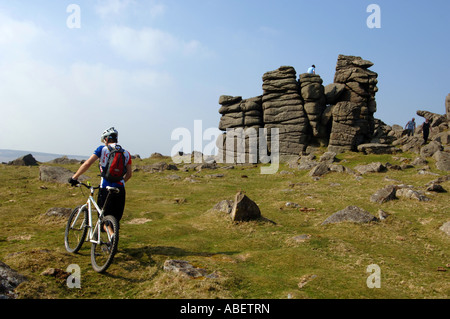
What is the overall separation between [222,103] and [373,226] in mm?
54558

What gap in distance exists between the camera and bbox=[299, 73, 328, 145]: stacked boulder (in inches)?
2430

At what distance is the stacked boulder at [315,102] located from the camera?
61.7 m

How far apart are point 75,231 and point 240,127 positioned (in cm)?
5499

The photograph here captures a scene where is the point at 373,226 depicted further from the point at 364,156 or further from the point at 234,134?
the point at 234,134

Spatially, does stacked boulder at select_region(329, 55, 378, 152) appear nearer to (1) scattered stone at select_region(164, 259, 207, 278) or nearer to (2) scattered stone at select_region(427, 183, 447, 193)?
(2) scattered stone at select_region(427, 183, 447, 193)

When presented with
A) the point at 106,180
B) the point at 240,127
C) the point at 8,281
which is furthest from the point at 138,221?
the point at 240,127

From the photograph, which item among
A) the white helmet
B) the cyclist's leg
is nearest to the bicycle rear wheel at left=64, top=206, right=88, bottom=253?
the cyclist's leg

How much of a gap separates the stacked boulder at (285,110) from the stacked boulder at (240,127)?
2092mm

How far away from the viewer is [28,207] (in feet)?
71.9

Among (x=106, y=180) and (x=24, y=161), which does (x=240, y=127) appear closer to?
(x=24, y=161)

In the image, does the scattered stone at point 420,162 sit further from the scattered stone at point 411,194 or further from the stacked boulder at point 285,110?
the stacked boulder at point 285,110

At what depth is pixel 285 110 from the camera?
2482 inches

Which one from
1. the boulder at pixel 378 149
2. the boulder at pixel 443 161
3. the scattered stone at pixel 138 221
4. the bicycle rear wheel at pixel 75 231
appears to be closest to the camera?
the bicycle rear wheel at pixel 75 231

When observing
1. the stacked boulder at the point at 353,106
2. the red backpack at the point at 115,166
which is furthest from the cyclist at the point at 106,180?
the stacked boulder at the point at 353,106
